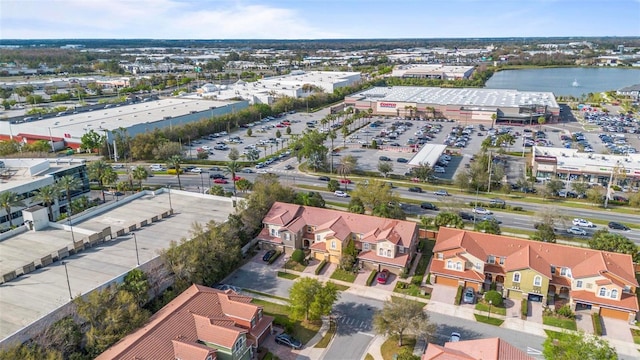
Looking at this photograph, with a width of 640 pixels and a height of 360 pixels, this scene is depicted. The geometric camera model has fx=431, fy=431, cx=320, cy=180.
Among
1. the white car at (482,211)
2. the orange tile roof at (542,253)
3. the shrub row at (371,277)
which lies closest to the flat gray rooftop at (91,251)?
the shrub row at (371,277)

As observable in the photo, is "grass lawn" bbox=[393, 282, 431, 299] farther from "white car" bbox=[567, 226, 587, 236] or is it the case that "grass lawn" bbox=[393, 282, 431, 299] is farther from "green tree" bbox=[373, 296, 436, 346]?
"white car" bbox=[567, 226, 587, 236]

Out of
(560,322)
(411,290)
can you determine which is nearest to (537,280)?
(560,322)

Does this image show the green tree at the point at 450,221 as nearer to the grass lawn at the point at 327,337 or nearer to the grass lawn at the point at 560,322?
the grass lawn at the point at 560,322

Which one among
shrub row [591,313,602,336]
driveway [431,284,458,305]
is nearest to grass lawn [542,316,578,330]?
shrub row [591,313,602,336]

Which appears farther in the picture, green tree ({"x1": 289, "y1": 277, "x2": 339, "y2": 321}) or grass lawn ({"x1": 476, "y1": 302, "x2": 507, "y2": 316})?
grass lawn ({"x1": 476, "y1": 302, "x2": 507, "y2": 316})

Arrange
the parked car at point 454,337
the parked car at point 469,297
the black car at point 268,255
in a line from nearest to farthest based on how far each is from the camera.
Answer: the parked car at point 454,337
the parked car at point 469,297
the black car at point 268,255
